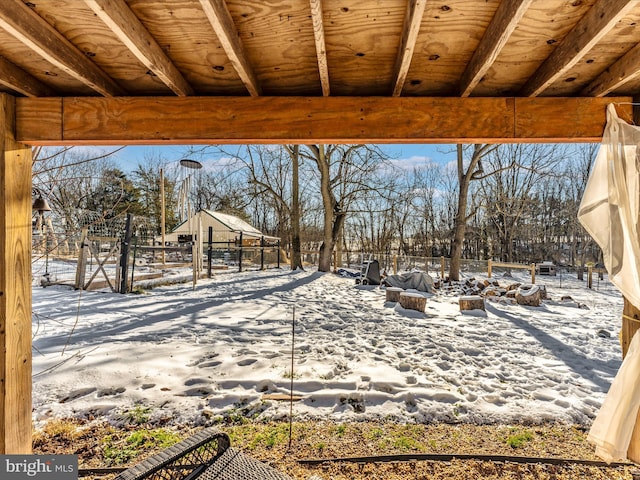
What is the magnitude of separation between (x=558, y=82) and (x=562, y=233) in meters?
20.4

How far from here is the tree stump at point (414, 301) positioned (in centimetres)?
608

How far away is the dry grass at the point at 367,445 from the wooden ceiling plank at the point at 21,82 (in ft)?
7.87

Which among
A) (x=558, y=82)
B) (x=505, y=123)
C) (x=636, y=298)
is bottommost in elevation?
(x=636, y=298)

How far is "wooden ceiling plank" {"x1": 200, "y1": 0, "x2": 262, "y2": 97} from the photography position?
1220 millimetres

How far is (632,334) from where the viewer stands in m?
2.00

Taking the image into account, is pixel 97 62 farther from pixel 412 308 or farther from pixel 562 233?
pixel 562 233

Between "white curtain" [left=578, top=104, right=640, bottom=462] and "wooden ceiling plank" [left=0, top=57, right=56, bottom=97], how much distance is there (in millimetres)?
3356

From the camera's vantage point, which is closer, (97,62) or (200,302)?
(97,62)

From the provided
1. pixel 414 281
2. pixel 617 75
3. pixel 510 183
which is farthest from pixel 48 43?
pixel 510 183

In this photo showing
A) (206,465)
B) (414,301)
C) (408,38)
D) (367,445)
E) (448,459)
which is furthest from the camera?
(414,301)

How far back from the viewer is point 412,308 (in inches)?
242

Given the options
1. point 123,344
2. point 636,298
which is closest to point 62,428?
point 123,344

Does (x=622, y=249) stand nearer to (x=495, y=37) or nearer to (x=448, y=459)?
(x=495, y=37)

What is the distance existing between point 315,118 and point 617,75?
1633 millimetres
